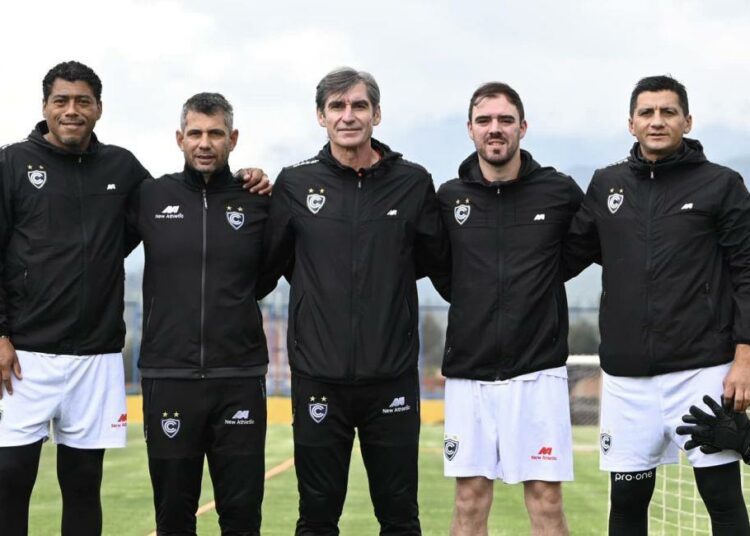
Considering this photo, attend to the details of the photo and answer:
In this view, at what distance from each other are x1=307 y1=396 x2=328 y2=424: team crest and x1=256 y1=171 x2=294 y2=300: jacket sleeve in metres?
0.64

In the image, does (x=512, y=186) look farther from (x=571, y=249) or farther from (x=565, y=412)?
(x=565, y=412)

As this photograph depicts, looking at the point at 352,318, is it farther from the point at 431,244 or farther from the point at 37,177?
the point at 37,177

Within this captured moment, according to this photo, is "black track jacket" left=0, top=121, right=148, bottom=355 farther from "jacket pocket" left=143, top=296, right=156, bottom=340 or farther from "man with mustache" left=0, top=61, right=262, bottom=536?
"jacket pocket" left=143, top=296, right=156, bottom=340

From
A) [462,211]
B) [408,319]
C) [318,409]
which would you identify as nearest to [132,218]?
[318,409]

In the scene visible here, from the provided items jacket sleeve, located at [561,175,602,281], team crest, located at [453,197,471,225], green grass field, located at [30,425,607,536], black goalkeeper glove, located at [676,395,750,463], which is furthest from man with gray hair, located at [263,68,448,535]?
green grass field, located at [30,425,607,536]

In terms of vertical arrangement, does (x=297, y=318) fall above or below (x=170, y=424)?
above

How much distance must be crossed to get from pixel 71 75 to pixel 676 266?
2932 millimetres

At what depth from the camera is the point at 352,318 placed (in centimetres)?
492

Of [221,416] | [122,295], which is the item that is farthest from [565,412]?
[122,295]

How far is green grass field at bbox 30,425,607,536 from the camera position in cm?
844

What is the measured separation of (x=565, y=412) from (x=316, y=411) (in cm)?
116

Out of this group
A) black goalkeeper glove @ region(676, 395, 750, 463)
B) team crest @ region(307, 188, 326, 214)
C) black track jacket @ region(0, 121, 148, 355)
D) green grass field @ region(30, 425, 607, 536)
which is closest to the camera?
black goalkeeper glove @ region(676, 395, 750, 463)

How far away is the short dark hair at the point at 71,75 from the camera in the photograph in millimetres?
5277

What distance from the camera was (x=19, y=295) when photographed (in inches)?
204
